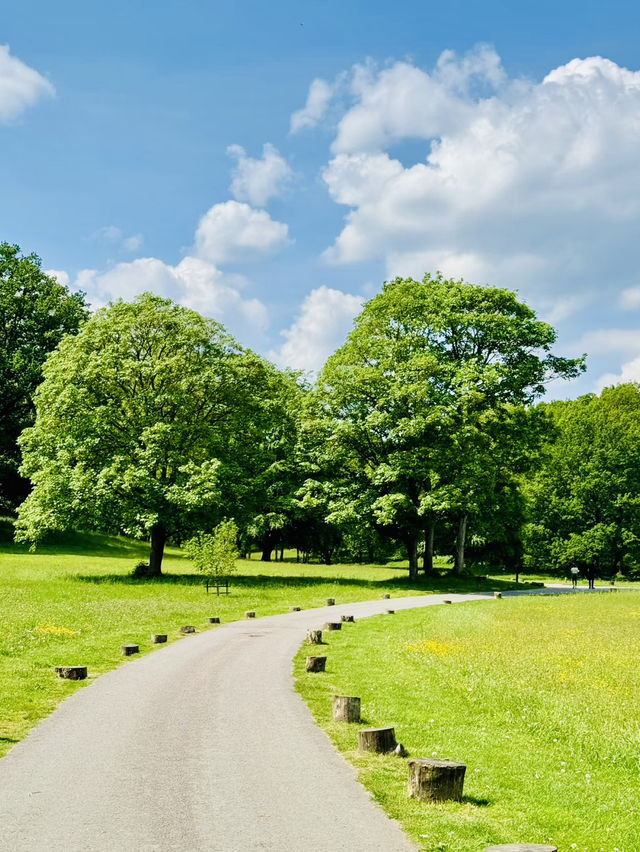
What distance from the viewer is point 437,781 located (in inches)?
368

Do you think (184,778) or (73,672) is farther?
(73,672)

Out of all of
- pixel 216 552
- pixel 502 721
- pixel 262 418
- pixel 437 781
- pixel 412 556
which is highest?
pixel 262 418

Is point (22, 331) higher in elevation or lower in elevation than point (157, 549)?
higher

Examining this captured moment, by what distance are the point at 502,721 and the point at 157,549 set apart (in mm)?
36860

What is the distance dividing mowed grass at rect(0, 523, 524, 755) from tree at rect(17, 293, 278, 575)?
4.23m

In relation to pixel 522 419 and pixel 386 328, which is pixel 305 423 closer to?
pixel 386 328

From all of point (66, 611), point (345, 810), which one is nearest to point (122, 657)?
point (66, 611)

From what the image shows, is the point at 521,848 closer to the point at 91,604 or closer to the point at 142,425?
the point at 91,604

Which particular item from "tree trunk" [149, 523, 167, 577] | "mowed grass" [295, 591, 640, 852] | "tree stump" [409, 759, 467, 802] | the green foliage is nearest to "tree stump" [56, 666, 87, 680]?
"mowed grass" [295, 591, 640, 852]

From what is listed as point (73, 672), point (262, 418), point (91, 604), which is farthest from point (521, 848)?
point (262, 418)

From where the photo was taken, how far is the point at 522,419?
53.9 metres

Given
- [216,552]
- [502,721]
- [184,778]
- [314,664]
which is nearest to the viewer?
[184,778]

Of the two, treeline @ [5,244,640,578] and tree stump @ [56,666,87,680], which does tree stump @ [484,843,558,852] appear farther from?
treeline @ [5,244,640,578]

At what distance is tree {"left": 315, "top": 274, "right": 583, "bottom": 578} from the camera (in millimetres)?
49625
